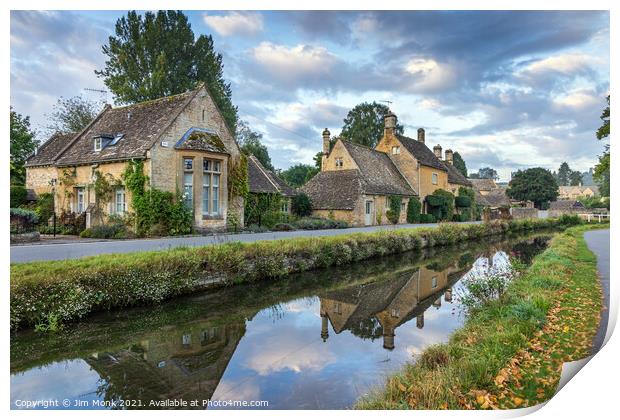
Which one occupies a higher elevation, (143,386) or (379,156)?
(379,156)

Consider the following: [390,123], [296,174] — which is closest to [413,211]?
[390,123]

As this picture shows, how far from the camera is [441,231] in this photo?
22.2m

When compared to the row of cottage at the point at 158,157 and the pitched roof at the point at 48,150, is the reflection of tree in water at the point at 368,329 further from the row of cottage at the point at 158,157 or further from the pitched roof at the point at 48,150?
the pitched roof at the point at 48,150

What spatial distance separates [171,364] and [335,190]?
897 inches

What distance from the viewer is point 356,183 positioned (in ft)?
90.0

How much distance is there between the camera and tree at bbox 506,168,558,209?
5834cm

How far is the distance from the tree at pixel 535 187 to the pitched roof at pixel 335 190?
43609 mm

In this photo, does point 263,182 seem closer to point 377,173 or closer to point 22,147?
point 377,173

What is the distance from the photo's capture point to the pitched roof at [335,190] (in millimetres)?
26625

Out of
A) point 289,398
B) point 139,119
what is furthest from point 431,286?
point 139,119

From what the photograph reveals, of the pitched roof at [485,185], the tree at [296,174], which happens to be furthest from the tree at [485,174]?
the tree at [296,174]

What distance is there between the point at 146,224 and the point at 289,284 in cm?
781

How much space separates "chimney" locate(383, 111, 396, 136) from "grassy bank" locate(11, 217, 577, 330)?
22328 millimetres
